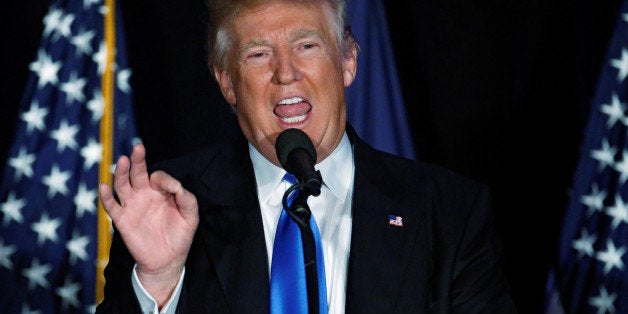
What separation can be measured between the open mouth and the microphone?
598 millimetres

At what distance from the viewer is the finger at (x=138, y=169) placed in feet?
5.89

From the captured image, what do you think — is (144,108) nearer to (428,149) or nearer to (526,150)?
(428,149)

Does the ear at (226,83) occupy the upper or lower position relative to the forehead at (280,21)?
lower

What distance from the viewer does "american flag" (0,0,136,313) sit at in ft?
→ 8.92

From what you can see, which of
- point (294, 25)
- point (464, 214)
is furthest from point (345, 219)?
point (294, 25)

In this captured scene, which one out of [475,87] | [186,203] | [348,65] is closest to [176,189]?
[186,203]

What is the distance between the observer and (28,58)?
284 centimetres

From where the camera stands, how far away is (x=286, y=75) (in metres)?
2.23

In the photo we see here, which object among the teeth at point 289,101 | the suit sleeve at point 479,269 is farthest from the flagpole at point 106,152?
Result: the suit sleeve at point 479,269

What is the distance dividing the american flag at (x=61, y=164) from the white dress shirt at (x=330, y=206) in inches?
27.0

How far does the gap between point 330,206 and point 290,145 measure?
68cm

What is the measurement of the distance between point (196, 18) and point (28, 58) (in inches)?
22.1

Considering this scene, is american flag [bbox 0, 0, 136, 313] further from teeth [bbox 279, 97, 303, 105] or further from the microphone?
the microphone

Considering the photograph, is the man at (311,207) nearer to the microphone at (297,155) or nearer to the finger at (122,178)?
the finger at (122,178)
